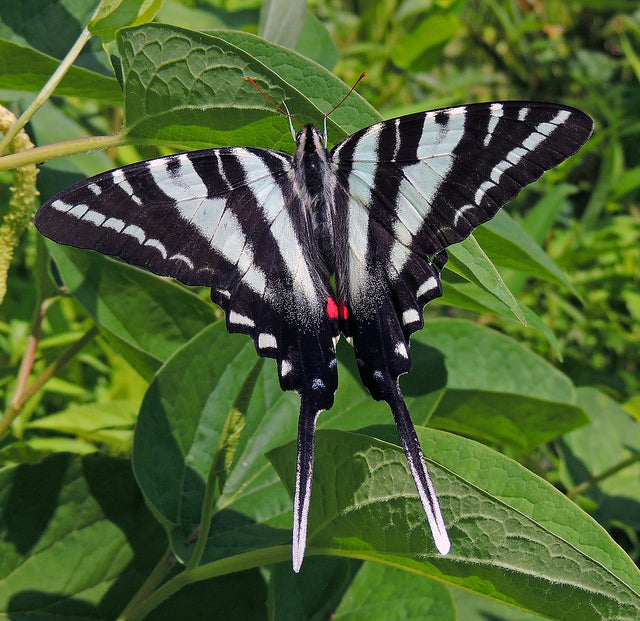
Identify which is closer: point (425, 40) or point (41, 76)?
point (41, 76)

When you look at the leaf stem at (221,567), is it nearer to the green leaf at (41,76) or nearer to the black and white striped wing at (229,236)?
the black and white striped wing at (229,236)

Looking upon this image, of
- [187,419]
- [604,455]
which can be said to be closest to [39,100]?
[187,419]

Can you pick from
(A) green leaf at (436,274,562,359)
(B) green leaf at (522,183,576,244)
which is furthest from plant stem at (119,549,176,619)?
(B) green leaf at (522,183,576,244)

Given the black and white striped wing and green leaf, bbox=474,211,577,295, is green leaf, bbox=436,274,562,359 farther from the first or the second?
the black and white striped wing

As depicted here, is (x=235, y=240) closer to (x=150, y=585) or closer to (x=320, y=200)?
(x=320, y=200)

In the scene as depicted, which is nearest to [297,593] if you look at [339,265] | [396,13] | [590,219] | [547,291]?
[339,265]

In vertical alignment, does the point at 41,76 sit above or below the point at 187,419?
above

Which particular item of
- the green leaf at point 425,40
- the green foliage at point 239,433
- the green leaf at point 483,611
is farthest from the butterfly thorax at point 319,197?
the green leaf at point 425,40
